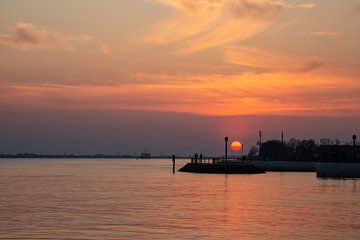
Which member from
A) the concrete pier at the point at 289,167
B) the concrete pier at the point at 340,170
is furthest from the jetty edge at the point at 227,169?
the concrete pier at the point at 340,170

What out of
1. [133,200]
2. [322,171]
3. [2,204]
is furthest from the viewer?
[322,171]

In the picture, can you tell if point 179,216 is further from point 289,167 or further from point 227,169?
point 289,167

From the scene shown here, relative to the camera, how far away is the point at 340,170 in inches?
3748

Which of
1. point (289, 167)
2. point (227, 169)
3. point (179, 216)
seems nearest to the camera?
point (179, 216)

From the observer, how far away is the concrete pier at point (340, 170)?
9494 centimetres

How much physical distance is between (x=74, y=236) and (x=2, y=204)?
17.9 metres

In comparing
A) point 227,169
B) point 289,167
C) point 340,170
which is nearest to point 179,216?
point 340,170

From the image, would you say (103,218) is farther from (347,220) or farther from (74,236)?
(347,220)

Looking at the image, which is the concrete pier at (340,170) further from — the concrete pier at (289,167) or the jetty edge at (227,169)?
the concrete pier at (289,167)

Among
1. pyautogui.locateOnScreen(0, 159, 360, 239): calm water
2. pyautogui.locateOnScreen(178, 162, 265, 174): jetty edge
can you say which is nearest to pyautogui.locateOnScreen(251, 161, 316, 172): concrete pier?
pyautogui.locateOnScreen(178, 162, 265, 174): jetty edge

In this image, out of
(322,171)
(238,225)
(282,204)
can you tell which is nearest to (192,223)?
(238,225)

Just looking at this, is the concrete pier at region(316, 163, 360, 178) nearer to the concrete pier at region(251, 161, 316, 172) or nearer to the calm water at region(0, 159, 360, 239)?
the calm water at region(0, 159, 360, 239)

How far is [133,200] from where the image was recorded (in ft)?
167

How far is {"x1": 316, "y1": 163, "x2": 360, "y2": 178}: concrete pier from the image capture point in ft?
311
